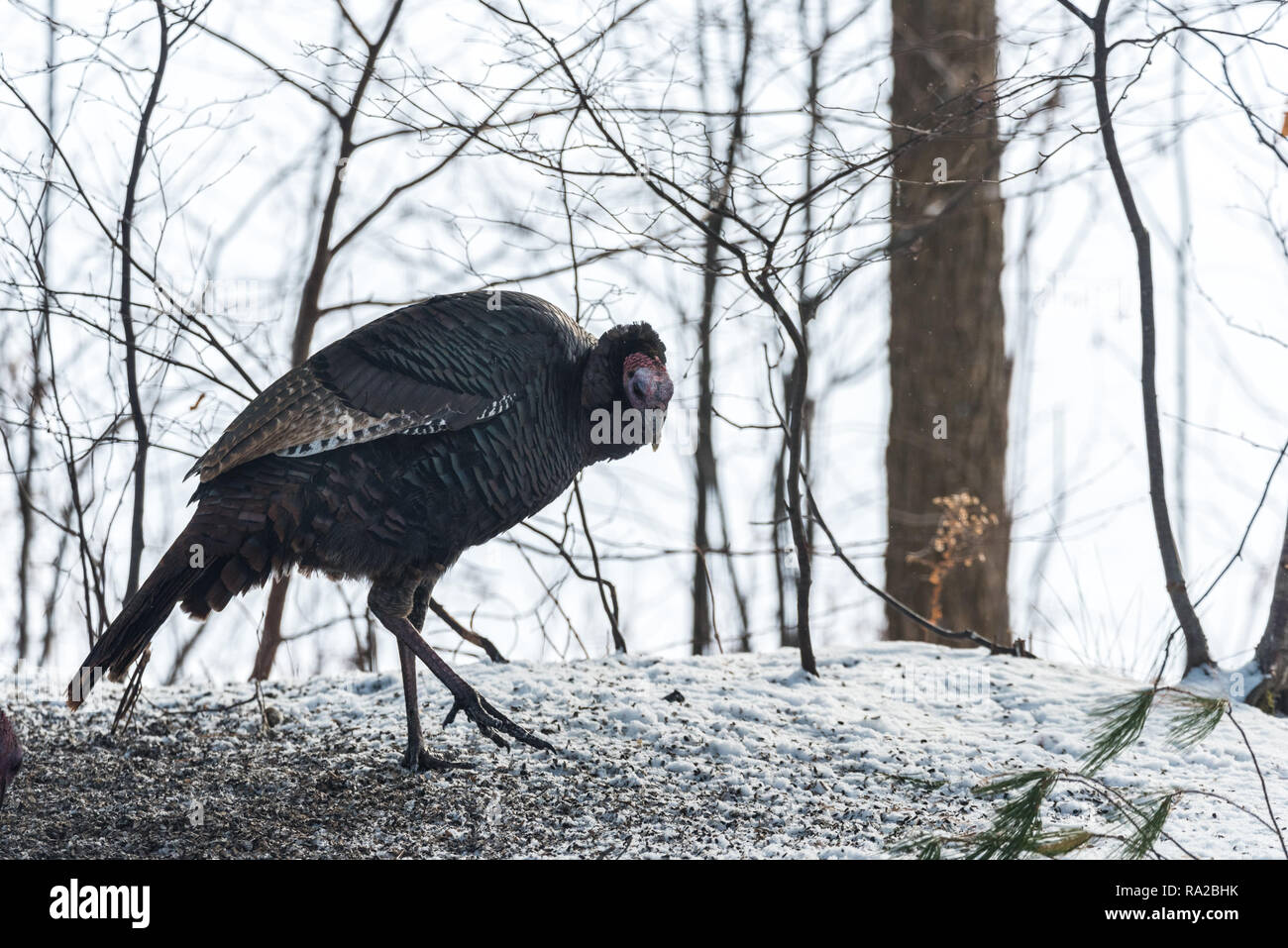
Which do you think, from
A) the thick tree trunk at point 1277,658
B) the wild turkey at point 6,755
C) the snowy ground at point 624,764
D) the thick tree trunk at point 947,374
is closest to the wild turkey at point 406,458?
the snowy ground at point 624,764

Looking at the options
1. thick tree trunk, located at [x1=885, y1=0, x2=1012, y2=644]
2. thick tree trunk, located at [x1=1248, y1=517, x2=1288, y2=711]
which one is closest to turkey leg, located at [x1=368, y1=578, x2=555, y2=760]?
thick tree trunk, located at [x1=1248, y1=517, x2=1288, y2=711]

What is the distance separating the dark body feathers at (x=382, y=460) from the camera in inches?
151

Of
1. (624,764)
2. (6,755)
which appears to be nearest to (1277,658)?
(624,764)

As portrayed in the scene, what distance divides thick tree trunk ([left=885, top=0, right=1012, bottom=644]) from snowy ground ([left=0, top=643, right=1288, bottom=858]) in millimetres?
1512

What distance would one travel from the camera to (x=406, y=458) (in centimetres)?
389

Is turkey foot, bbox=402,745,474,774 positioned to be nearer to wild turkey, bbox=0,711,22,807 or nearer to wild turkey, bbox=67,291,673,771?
wild turkey, bbox=67,291,673,771

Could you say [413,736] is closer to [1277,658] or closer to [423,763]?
[423,763]

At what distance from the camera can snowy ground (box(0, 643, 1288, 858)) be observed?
3465 millimetres

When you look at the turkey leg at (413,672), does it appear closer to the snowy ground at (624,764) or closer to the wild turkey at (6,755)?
the snowy ground at (624,764)

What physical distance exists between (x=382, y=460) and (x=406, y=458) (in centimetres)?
8

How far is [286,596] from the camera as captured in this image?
230 inches
